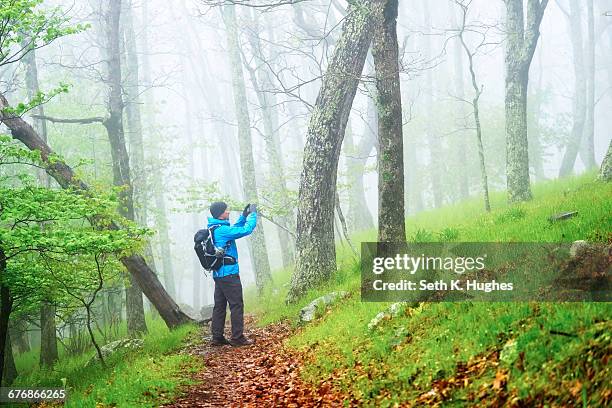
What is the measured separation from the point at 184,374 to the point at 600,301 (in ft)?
16.8

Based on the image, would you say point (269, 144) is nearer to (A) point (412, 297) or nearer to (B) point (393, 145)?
(B) point (393, 145)

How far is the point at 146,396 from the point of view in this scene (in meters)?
5.68

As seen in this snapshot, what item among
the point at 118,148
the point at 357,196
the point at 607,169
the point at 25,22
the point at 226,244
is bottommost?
the point at 226,244

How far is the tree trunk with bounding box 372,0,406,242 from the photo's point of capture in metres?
7.39

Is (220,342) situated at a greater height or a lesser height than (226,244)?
lesser

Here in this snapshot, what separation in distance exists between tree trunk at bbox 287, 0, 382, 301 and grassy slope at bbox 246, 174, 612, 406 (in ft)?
6.67

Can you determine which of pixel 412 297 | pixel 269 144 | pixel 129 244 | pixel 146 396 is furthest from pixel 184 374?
pixel 269 144

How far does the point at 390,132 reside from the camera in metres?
7.41

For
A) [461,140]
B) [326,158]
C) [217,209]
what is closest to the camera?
[217,209]

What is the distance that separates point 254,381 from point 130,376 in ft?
5.88

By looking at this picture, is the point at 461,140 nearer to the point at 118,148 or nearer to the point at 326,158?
the point at 326,158

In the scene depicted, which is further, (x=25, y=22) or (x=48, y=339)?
(x=48, y=339)

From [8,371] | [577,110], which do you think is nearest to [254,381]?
[8,371]

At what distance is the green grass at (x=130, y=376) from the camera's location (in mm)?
5785
